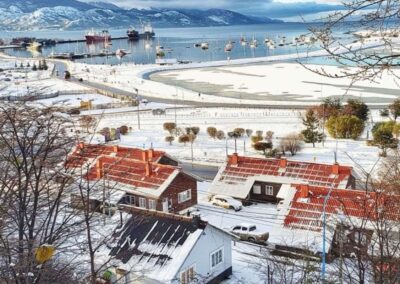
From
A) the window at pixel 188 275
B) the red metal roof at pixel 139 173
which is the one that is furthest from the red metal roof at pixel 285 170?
the window at pixel 188 275

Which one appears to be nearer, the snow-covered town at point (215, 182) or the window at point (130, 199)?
the snow-covered town at point (215, 182)

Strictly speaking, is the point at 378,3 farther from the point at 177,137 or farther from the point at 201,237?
the point at 177,137

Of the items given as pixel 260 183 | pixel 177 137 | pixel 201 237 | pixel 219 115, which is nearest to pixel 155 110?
pixel 219 115

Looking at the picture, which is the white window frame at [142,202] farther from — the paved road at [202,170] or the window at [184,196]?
the paved road at [202,170]

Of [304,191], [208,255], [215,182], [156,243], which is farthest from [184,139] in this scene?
[156,243]

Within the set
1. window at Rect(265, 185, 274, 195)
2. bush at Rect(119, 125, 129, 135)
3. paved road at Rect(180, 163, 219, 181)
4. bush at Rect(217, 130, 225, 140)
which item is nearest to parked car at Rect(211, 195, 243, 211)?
window at Rect(265, 185, 274, 195)
